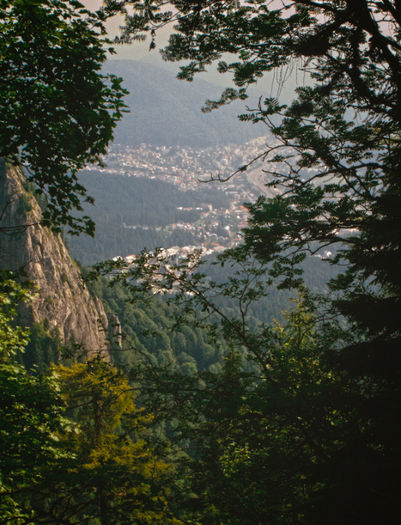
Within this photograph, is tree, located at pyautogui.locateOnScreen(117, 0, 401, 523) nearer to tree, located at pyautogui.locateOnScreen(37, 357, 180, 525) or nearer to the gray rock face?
tree, located at pyautogui.locateOnScreen(37, 357, 180, 525)

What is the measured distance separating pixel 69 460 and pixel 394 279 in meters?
→ 6.04


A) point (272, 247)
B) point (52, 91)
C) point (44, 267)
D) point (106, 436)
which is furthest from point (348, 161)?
point (44, 267)

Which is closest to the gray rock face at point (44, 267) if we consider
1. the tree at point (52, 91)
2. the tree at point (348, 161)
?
the tree at point (52, 91)

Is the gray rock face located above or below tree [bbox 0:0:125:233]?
above

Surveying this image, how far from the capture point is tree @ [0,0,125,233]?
5.28 meters

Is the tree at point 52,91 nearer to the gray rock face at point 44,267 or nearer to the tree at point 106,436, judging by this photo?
the tree at point 106,436

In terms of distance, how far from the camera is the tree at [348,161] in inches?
160

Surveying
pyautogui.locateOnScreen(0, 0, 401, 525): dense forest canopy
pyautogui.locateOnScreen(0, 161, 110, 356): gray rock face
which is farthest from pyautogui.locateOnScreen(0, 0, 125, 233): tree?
pyautogui.locateOnScreen(0, 161, 110, 356): gray rock face

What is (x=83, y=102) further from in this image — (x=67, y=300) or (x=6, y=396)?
(x=67, y=300)

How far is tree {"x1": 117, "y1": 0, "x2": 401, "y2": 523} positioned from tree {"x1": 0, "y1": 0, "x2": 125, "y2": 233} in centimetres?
92

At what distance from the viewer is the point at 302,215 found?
6.50 m

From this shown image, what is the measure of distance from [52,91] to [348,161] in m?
5.52

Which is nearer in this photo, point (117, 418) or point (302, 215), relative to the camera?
point (302, 215)

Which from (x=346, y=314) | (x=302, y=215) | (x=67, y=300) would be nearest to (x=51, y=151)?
(x=302, y=215)
